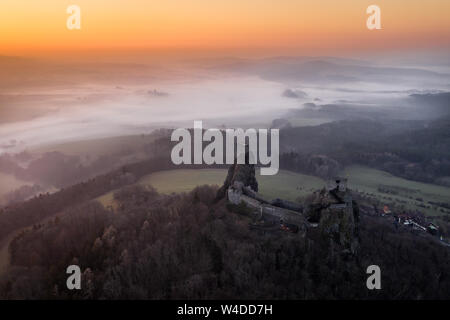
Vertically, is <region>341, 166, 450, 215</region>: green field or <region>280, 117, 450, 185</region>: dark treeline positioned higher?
<region>280, 117, 450, 185</region>: dark treeline

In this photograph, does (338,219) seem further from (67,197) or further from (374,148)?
(374,148)

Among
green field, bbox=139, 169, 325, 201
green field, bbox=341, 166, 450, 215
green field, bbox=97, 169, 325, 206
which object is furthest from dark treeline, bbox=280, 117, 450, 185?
green field, bbox=97, 169, 325, 206

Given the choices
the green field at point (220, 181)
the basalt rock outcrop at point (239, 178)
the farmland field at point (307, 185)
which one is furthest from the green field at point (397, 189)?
the basalt rock outcrop at point (239, 178)

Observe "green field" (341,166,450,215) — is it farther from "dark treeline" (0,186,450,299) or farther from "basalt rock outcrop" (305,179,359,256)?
"basalt rock outcrop" (305,179,359,256)

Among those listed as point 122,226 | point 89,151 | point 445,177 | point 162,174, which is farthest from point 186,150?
point 445,177

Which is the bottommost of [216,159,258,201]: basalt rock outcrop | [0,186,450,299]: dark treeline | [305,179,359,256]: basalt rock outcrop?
[0,186,450,299]: dark treeline

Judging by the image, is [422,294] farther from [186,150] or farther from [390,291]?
[186,150]

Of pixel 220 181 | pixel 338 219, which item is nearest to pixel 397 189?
pixel 220 181
